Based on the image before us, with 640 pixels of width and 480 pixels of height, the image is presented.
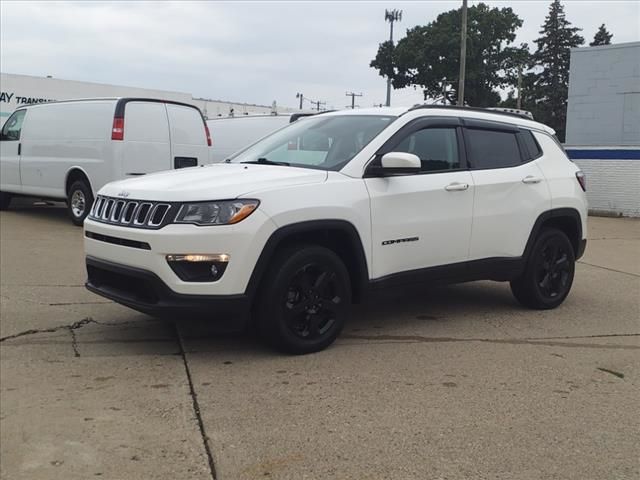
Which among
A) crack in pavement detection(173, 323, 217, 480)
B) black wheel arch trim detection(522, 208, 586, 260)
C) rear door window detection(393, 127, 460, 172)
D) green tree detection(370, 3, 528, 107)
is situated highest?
green tree detection(370, 3, 528, 107)

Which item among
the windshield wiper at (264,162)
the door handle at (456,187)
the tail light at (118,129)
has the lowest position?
the door handle at (456,187)

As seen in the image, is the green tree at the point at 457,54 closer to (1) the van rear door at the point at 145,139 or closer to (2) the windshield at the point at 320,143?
(1) the van rear door at the point at 145,139

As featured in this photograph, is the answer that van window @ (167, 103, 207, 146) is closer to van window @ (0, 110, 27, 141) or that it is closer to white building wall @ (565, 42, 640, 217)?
van window @ (0, 110, 27, 141)

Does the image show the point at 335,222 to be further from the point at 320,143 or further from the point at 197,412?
the point at 197,412

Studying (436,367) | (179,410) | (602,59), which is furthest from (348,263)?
(602,59)

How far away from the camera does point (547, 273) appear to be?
6.38m

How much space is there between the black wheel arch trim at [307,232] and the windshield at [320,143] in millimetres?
511

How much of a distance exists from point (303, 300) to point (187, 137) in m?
6.77

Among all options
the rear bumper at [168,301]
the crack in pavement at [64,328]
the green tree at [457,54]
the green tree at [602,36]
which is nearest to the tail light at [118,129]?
the crack in pavement at [64,328]

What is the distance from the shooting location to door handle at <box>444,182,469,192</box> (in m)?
5.38

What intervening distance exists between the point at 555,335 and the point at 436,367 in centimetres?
148

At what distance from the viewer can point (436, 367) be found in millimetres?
4574

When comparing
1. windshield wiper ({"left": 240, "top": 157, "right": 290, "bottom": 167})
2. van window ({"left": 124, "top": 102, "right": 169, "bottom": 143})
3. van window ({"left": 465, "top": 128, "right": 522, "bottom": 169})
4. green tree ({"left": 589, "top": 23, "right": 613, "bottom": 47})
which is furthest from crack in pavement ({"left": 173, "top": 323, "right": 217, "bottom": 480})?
green tree ({"left": 589, "top": 23, "right": 613, "bottom": 47})

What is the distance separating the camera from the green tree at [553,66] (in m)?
65.2
